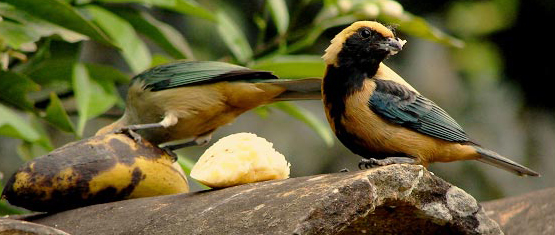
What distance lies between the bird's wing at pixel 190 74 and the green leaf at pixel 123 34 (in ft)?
0.99

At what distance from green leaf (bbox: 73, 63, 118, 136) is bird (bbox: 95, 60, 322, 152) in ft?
0.90

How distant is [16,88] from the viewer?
11.9ft

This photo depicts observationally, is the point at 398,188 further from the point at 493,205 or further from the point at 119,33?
the point at 119,33

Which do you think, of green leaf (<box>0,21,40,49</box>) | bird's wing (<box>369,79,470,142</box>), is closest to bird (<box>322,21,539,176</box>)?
bird's wing (<box>369,79,470,142</box>)

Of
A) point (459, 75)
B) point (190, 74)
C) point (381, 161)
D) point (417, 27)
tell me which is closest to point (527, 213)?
point (381, 161)

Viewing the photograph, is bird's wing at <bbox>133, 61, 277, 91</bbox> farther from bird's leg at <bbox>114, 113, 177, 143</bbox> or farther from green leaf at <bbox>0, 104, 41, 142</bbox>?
green leaf at <bbox>0, 104, 41, 142</bbox>

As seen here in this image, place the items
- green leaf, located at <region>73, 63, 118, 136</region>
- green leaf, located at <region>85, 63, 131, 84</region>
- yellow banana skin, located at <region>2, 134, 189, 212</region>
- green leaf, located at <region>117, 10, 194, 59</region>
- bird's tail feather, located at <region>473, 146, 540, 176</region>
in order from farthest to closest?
green leaf, located at <region>117, 10, 194, 59</region>
green leaf, located at <region>85, 63, 131, 84</region>
green leaf, located at <region>73, 63, 118, 136</region>
bird's tail feather, located at <region>473, 146, 540, 176</region>
yellow banana skin, located at <region>2, 134, 189, 212</region>

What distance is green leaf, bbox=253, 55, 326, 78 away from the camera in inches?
156

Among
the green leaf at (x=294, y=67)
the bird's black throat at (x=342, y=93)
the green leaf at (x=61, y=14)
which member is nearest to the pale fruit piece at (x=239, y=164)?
the bird's black throat at (x=342, y=93)

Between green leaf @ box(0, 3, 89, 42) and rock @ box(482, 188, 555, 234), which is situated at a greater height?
green leaf @ box(0, 3, 89, 42)

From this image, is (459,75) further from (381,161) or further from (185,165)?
(381,161)

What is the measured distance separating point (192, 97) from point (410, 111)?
1.00 meters

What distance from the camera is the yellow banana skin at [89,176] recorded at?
8.40 ft

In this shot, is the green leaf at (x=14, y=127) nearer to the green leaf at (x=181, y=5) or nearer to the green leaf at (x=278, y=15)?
the green leaf at (x=181, y=5)
